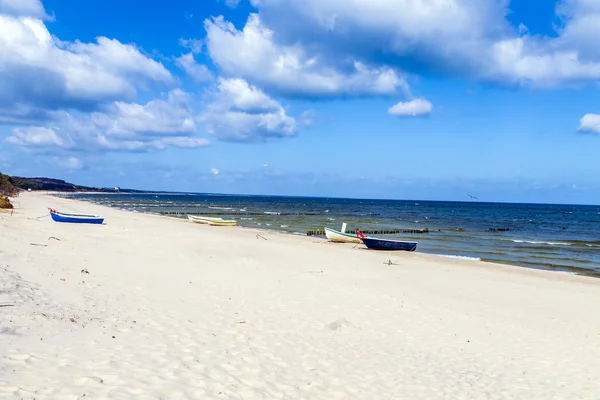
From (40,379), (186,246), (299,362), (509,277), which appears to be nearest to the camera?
(40,379)

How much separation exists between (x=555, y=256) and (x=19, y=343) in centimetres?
3414

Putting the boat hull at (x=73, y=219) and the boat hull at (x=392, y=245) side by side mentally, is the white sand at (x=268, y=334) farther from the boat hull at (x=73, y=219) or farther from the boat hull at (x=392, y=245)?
the boat hull at (x=73, y=219)

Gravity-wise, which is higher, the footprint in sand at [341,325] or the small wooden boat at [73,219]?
the small wooden boat at [73,219]

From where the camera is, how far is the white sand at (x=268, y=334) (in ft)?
20.9

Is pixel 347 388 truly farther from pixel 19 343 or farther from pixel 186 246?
pixel 186 246

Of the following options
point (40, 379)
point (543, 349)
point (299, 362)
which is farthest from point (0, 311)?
point (543, 349)

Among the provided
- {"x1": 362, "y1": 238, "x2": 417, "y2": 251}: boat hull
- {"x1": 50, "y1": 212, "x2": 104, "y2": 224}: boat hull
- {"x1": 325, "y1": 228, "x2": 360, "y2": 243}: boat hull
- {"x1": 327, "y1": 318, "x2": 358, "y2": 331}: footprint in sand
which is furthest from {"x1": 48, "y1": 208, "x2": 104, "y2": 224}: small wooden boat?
{"x1": 327, "y1": 318, "x2": 358, "y2": 331}: footprint in sand

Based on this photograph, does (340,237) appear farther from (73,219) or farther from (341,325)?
(341,325)

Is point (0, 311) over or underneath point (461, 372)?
over

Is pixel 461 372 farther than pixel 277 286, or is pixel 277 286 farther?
pixel 277 286

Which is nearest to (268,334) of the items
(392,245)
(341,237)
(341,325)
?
(341,325)

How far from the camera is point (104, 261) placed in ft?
52.3

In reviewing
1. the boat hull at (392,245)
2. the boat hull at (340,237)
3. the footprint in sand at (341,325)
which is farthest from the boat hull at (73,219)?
the footprint in sand at (341,325)

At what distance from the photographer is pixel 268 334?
926 centimetres
